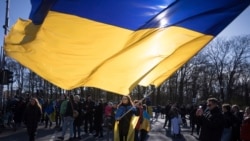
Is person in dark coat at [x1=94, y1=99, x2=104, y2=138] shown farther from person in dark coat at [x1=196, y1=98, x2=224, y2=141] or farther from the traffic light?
person in dark coat at [x1=196, y1=98, x2=224, y2=141]

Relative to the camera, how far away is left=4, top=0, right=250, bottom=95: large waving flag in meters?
5.28

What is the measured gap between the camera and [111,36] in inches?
212

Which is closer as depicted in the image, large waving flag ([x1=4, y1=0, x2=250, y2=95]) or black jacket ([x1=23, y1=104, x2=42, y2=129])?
large waving flag ([x1=4, y1=0, x2=250, y2=95])

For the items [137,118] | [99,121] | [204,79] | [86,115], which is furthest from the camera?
[204,79]

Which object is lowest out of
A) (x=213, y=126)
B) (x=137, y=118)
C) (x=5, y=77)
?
(x=213, y=126)

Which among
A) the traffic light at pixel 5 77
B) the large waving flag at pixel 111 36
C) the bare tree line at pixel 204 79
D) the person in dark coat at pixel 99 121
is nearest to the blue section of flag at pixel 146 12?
the large waving flag at pixel 111 36

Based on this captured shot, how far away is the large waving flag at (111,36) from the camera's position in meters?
5.28

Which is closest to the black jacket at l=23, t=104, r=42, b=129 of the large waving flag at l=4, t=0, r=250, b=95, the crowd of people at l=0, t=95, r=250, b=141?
the crowd of people at l=0, t=95, r=250, b=141

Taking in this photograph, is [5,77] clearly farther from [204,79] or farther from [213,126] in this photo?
[204,79]

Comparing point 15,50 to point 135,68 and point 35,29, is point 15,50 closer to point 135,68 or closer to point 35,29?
point 35,29

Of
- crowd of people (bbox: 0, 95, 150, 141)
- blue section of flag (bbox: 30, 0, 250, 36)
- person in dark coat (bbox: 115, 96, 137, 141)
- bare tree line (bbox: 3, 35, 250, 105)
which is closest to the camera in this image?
blue section of flag (bbox: 30, 0, 250, 36)

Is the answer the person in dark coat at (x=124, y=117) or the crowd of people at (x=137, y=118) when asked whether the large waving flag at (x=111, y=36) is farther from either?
the person in dark coat at (x=124, y=117)

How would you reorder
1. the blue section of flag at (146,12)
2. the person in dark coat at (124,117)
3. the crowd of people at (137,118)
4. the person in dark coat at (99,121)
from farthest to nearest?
the person in dark coat at (99,121), the person in dark coat at (124,117), the crowd of people at (137,118), the blue section of flag at (146,12)

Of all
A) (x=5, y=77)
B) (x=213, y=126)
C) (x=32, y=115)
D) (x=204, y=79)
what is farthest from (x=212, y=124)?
(x=204, y=79)
